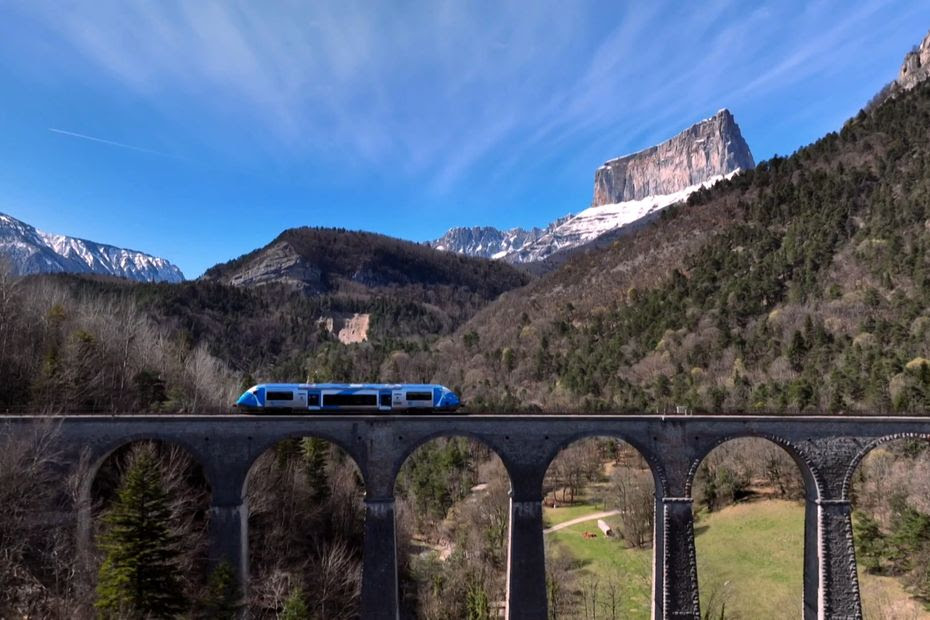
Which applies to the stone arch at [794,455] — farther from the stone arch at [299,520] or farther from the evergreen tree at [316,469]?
the evergreen tree at [316,469]

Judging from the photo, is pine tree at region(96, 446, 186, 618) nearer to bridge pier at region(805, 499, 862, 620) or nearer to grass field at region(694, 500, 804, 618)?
grass field at region(694, 500, 804, 618)

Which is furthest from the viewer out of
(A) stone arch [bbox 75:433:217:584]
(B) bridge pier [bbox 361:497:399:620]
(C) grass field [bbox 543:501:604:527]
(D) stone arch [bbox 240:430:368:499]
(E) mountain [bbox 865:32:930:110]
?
(E) mountain [bbox 865:32:930:110]

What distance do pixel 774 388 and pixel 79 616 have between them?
5291cm

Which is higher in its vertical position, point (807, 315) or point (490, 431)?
point (807, 315)

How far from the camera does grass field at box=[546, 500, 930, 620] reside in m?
30.1

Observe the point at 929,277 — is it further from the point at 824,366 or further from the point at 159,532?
the point at 159,532

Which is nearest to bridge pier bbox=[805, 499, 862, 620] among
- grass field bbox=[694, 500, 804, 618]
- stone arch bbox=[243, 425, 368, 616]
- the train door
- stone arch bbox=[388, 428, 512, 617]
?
grass field bbox=[694, 500, 804, 618]

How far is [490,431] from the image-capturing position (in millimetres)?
27562

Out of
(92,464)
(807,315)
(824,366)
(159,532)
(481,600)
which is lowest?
(481,600)

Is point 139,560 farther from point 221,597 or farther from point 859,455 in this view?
point 859,455

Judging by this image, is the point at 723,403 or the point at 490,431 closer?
the point at 490,431

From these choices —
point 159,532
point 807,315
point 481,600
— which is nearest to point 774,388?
point 807,315

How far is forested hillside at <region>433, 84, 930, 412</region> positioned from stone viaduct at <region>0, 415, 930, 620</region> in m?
14.3

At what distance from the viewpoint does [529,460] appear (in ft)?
90.6
